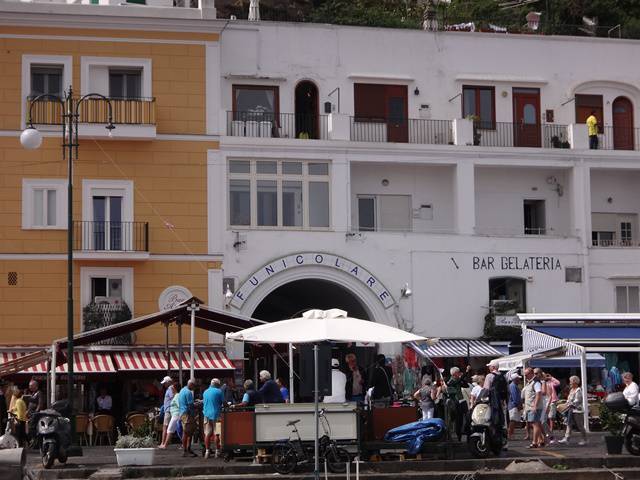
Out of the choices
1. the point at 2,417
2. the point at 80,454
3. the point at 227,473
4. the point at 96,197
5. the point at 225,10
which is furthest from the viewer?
Result: the point at 225,10

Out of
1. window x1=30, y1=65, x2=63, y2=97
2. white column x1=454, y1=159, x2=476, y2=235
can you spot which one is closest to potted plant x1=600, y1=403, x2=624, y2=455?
white column x1=454, y1=159, x2=476, y2=235

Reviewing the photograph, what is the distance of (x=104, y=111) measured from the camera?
40.2 m

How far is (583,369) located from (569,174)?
43.9 feet

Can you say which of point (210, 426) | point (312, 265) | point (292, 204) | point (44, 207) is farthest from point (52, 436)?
point (292, 204)

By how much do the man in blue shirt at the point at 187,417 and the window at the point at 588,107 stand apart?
70.0 feet

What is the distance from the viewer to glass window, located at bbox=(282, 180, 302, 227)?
1636 inches

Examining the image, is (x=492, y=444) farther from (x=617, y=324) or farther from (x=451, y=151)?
(x=451, y=151)

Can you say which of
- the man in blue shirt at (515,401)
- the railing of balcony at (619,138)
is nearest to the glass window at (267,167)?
the railing of balcony at (619,138)

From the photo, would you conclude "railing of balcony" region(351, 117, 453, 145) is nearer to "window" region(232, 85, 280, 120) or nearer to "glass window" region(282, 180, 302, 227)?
"window" region(232, 85, 280, 120)

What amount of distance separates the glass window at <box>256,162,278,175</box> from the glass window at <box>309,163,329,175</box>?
1.12m

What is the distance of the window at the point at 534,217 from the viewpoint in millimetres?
44978

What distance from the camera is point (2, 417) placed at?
34.9 meters

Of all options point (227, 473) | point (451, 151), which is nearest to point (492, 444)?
point (227, 473)

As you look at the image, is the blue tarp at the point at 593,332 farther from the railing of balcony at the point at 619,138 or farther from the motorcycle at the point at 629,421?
the railing of balcony at the point at 619,138
